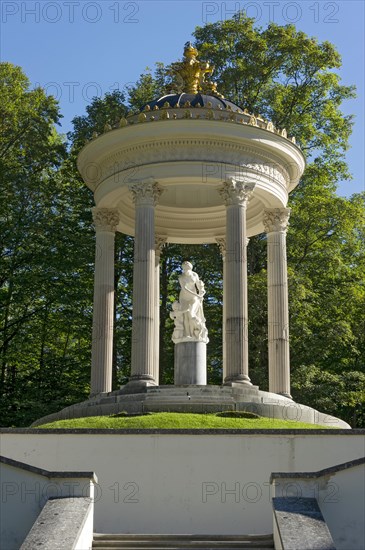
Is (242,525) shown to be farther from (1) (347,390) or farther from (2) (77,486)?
(1) (347,390)

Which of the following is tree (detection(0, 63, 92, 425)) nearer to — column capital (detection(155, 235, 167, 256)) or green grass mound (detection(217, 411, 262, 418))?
column capital (detection(155, 235, 167, 256))

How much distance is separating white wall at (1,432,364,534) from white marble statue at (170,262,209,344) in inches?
366

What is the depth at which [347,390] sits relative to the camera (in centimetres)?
4684

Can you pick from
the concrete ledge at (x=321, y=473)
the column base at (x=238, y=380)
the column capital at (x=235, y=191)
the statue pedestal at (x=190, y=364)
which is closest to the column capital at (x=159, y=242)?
the column capital at (x=235, y=191)

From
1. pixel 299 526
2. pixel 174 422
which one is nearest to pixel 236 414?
pixel 174 422

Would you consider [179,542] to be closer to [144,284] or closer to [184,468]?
[184,468]

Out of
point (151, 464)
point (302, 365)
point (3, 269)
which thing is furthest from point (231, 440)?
point (3, 269)

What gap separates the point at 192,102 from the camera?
3778 cm

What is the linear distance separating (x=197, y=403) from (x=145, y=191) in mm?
8972

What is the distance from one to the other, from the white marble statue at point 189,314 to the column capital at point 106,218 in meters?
4.79

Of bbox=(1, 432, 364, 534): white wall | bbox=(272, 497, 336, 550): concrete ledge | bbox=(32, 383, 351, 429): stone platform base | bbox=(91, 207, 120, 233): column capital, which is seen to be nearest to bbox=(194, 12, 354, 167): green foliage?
bbox=(91, 207, 120, 233): column capital

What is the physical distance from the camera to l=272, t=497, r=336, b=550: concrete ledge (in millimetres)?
17359

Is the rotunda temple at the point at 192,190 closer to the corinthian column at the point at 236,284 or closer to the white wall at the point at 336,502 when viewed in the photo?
the corinthian column at the point at 236,284

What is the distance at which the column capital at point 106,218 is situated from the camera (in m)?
38.7
